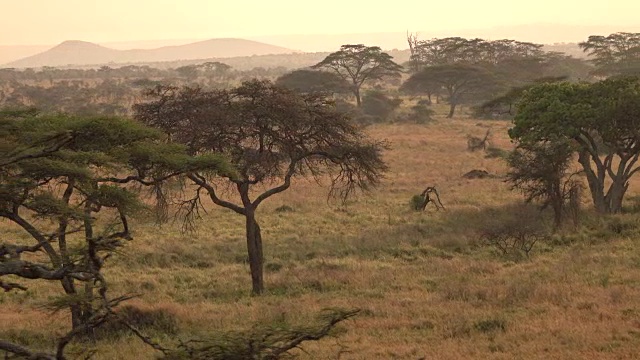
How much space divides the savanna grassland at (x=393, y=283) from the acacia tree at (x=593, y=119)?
1659mm

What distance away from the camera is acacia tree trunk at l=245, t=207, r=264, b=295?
1736cm

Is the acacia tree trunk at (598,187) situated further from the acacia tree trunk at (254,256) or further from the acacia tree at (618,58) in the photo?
the acacia tree at (618,58)

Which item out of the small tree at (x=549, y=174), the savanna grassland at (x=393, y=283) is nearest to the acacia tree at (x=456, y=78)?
the savanna grassland at (x=393, y=283)

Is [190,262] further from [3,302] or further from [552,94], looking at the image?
[552,94]

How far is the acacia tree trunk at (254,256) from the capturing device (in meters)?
17.4

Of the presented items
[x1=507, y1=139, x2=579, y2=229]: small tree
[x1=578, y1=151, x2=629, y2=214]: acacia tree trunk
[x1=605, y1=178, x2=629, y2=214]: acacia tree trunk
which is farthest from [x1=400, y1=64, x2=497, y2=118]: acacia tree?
[x1=605, y1=178, x2=629, y2=214]: acacia tree trunk

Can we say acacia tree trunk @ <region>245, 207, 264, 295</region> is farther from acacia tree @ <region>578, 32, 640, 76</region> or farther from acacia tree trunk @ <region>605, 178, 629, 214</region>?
acacia tree @ <region>578, 32, 640, 76</region>

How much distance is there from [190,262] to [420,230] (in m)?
8.48

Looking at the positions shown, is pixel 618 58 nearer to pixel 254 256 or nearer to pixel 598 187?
pixel 598 187

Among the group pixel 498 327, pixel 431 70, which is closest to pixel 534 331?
pixel 498 327

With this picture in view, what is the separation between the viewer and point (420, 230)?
24.2 metres

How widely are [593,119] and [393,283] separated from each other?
441 inches

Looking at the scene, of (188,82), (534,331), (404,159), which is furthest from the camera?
(188,82)

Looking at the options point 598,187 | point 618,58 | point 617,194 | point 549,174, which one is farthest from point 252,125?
point 618,58
